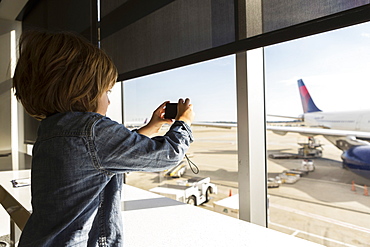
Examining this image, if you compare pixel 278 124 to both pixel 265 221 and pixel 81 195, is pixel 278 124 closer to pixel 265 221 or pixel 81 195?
pixel 265 221

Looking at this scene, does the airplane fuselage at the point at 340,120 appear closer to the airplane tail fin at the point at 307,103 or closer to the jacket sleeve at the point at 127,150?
the airplane tail fin at the point at 307,103

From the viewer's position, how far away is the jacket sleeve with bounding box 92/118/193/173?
52cm

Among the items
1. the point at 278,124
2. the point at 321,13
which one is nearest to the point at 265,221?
the point at 321,13

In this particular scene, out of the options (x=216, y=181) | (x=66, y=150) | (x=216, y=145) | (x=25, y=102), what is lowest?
(x=216, y=181)

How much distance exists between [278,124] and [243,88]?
19.9 ft

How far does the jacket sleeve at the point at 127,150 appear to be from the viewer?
1.72ft

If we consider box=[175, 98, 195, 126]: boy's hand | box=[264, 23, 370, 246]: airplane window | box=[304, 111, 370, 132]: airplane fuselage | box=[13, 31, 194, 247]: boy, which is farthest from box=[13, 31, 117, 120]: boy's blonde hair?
box=[264, 23, 370, 246]: airplane window

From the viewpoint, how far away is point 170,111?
78 cm

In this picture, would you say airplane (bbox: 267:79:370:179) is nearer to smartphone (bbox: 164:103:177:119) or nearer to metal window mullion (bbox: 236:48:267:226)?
metal window mullion (bbox: 236:48:267:226)

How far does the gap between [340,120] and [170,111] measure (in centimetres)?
647

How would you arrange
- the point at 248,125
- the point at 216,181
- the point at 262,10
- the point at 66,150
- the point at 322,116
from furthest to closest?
the point at 216,181 < the point at 322,116 < the point at 248,125 < the point at 262,10 < the point at 66,150

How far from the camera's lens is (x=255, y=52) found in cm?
102

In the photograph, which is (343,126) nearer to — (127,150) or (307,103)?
(307,103)

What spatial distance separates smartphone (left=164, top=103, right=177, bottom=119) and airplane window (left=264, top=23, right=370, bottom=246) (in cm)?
636
